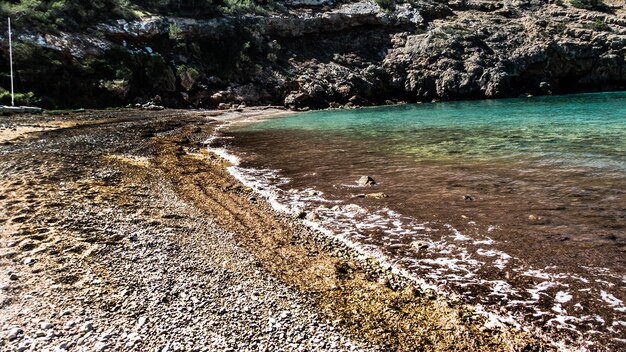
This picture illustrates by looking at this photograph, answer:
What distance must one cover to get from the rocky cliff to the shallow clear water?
93.5 ft

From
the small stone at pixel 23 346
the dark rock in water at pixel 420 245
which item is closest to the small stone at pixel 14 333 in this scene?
the small stone at pixel 23 346

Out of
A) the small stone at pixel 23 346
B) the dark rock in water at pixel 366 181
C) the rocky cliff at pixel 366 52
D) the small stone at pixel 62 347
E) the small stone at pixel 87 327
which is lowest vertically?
the dark rock in water at pixel 366 181

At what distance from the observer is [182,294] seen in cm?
400

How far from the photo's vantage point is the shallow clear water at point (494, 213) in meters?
4.18

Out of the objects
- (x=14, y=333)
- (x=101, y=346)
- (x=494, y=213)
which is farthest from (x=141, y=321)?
(x=494, y=213)

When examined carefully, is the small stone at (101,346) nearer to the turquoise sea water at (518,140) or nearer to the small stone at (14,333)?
the small stone at (14,333)

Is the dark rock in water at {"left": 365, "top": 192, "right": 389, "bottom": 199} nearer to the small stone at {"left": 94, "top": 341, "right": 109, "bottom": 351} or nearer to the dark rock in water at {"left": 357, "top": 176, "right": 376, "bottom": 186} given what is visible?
the dark rock in water at {"left": 357, "top": 176, "right": 376, "bottom": 186}

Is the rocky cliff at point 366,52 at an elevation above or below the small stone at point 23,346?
above

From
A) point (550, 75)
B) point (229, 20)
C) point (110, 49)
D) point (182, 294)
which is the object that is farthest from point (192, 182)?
point (550, 75)

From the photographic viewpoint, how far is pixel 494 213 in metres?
6.83

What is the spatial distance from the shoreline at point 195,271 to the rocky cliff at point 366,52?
30916 millimetres

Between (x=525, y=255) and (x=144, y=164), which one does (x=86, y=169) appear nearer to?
(x=144, y=164)

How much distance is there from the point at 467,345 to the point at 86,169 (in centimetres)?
974

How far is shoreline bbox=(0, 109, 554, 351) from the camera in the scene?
3436 mm
